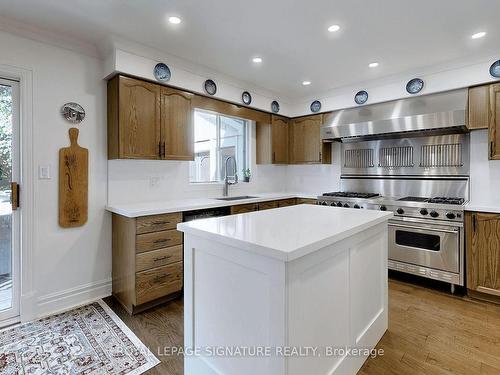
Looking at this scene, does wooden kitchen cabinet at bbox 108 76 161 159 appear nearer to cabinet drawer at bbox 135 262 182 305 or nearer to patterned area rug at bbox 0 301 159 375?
cabinet drawer at bbox 135 262 182 305

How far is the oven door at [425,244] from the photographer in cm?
284

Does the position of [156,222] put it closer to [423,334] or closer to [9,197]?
[9,197]

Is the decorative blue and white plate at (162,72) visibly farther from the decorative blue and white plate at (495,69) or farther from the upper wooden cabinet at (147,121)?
the decorative blue and white plate at (495,69)

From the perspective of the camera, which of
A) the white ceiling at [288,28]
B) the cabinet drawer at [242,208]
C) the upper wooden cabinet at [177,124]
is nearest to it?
the white ceiling at [288,28]

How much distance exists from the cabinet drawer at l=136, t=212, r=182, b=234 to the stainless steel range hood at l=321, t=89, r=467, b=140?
2.46 metres

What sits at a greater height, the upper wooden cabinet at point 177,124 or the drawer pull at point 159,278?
the upper wooden cabinet at point 177,124

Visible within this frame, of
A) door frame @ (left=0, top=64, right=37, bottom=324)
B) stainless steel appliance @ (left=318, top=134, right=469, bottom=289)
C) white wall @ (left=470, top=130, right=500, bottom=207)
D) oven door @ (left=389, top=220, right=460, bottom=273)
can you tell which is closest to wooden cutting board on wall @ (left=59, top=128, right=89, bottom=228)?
door frame @ (left=0, top=64, right=37, bottom=324)

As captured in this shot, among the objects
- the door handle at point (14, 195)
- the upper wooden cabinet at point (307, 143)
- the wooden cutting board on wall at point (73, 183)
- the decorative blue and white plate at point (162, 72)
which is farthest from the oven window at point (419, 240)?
the door handle at point (14, 195)

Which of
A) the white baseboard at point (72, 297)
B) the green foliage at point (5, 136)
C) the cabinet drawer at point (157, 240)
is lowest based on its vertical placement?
the white baseboard at point (72, 297)

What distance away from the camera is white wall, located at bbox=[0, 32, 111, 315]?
240 centimetres

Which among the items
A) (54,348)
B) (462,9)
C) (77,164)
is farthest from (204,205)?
(462,9)

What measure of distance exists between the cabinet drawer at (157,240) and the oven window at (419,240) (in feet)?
8.16

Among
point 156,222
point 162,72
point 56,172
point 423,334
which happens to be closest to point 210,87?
point 162,72

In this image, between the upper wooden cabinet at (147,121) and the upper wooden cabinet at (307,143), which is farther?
the upper wooden cabinet at (307,143)
